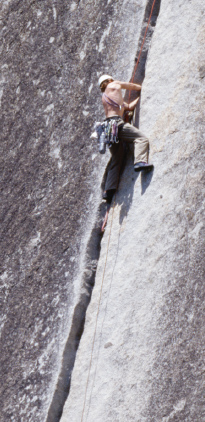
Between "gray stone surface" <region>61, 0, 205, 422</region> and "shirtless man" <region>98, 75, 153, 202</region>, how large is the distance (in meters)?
0.09

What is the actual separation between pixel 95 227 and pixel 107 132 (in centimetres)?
82

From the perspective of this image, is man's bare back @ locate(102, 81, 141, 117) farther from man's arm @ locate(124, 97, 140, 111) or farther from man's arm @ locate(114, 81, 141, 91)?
man's arm @ locate(124, 97, 140, 111)

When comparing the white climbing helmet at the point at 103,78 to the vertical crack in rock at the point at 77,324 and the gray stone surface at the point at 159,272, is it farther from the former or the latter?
the vertical crack in rock at the point at 77,324

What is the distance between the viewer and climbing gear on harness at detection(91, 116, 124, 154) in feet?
20.5

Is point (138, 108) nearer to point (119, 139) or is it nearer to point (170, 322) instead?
point (119, 139)

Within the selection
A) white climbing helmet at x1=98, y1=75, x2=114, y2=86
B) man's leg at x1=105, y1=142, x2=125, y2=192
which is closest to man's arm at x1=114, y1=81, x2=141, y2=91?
white climbing helmet at x1=98, y1=75, x2=114, y2=86

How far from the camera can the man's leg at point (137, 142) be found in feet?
19.8

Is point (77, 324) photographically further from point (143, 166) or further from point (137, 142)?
point (137, 142)

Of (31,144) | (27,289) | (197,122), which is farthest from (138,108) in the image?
(27,289)

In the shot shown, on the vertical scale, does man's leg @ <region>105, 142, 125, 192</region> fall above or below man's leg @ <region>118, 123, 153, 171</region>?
below

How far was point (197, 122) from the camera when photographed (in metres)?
5.72

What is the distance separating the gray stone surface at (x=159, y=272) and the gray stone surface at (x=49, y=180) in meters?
0.23

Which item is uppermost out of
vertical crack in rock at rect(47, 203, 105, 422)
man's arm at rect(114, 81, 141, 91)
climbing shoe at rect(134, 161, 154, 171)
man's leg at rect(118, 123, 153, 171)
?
man's arm at rect(114, 81, 141, 91)

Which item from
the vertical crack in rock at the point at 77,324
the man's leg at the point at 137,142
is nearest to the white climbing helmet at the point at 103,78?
the man's leg at the point at 137,142
